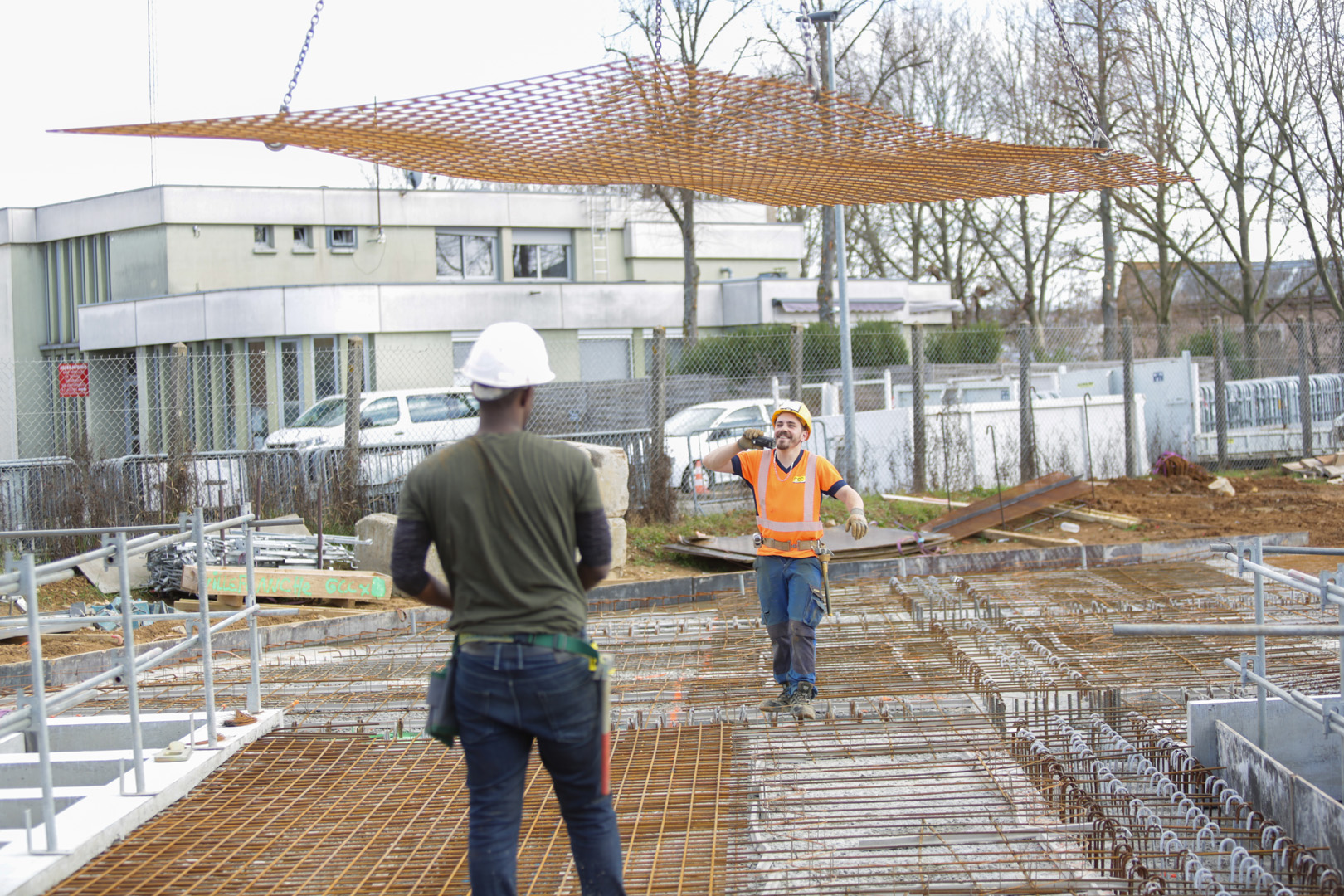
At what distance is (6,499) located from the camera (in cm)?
1142

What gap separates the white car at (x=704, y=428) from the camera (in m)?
13.7

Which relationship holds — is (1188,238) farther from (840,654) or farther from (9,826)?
(9,826)

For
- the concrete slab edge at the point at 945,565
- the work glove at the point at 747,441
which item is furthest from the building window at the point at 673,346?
the work glove at the point at 747,441

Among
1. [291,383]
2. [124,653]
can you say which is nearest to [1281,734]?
[124,653]

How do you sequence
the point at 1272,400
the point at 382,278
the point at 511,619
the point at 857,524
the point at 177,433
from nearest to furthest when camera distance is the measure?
the point at 511,619 → the point at 857,524 → the point at 177,433 → the point at 1272,400 → the point at 382,278

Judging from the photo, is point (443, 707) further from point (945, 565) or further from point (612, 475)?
point (945, 565)

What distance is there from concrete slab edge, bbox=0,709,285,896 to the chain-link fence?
17.4 feet

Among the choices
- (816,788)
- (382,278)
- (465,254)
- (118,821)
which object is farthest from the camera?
(465,254)

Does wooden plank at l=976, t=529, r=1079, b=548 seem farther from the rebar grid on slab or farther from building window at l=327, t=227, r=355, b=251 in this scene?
building window at l=327, t=227, r=355, b=251

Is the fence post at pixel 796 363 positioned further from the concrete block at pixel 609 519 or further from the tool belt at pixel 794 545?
the tool belt at pixel 794 545

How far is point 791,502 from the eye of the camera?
20.8 ft

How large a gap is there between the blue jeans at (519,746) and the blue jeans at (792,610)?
3.12m

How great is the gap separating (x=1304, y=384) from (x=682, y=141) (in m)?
13.9

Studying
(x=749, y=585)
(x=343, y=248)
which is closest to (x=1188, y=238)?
(x=343, y=248)
